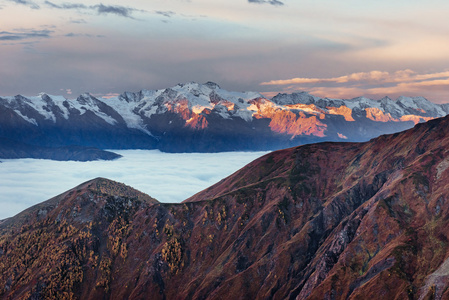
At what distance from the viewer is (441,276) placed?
634 feet

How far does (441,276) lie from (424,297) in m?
12.5

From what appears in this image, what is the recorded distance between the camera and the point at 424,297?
7456 inches

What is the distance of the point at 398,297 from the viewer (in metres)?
198

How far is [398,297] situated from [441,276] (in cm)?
2034

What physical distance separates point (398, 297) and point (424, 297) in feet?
39.1
